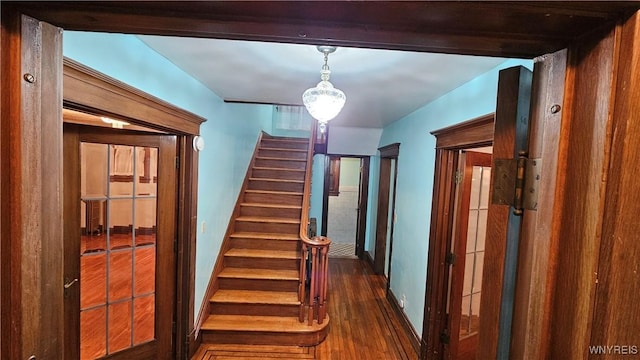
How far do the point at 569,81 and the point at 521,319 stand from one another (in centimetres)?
46

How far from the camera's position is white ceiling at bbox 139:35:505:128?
1.54 metres

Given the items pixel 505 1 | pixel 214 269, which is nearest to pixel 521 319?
pixel 505 1

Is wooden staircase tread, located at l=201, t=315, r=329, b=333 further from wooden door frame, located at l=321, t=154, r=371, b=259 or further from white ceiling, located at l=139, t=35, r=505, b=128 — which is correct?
wooden door frame, located at l=321, t=154, r=371, b=259

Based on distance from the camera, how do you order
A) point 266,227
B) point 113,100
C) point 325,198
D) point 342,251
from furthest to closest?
point 342,251, point 325,198, point 266,227, point 113,100

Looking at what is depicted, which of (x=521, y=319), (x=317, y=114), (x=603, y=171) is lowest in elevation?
(x=521, y=319)

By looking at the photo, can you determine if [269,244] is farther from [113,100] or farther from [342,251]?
[342,251]

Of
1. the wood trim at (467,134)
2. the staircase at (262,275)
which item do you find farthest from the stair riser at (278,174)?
→ the wood trim at (467,134)

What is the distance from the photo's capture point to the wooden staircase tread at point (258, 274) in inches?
119

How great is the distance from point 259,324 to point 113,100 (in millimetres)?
2269

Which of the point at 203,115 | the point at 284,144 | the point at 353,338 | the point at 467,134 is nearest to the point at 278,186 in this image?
the point at 284,144

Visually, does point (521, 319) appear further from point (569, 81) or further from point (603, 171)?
point (569, 81)

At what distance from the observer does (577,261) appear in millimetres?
459

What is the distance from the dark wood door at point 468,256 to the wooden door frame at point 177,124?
2.17m

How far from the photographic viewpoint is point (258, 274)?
3.08 metres
